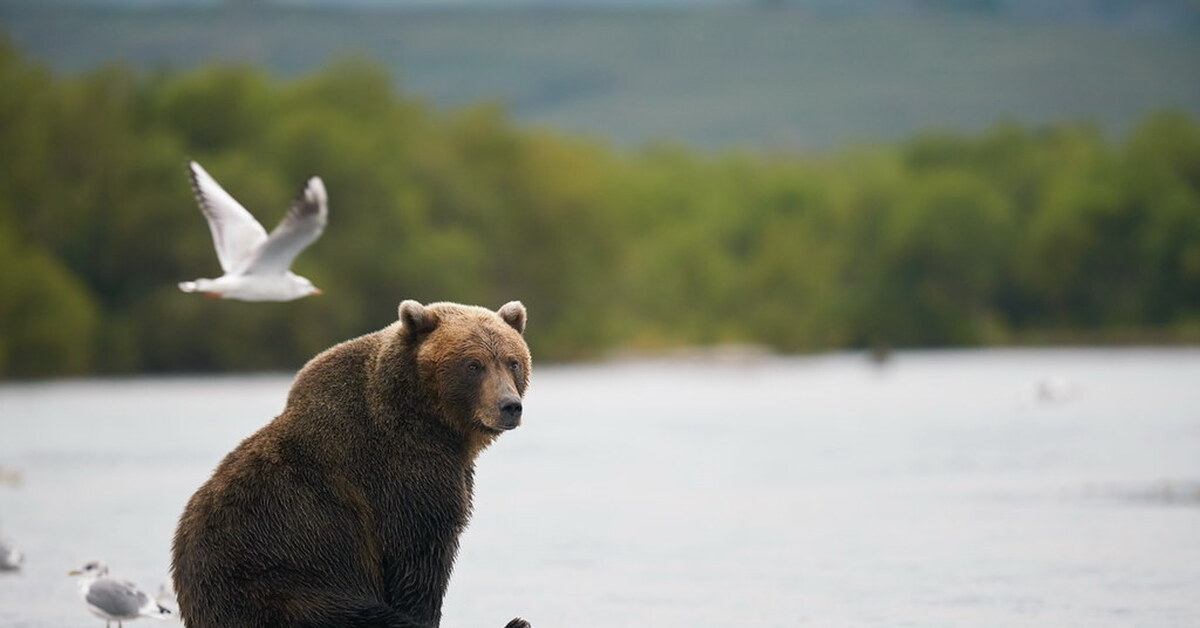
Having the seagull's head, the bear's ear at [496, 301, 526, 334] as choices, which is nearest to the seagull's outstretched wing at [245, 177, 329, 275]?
the seagull's head

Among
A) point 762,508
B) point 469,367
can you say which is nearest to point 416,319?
point 469,367

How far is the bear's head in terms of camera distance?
671 centimetres

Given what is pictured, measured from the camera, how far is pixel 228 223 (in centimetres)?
980

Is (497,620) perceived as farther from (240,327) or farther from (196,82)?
(196,82)

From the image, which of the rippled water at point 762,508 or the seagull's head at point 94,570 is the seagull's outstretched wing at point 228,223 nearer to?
the seagull's head at point 94,570

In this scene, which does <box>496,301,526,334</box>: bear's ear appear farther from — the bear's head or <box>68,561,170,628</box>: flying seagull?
<box>68,561,170,628</box>: flying seagull

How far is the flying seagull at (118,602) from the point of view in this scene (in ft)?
29.0

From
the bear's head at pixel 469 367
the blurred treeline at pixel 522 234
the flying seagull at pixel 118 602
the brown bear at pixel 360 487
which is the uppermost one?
the bear's head at pixel 469 367

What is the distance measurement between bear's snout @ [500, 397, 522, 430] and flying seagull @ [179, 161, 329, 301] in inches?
120

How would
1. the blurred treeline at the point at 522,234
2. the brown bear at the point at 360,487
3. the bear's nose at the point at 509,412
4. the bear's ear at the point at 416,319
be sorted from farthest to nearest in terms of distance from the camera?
the blurred treeline at the point at 522,234, the bear's ear at the point at 416,319, the bear's nose at the point at 509,412, the brown bear at the point at 360,487

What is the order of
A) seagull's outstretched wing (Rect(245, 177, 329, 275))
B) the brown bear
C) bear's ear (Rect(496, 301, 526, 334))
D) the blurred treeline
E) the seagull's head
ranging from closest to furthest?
1. the brown bear
2. bear's ear (Rect(496, 301, 526, 334))
3. seagull's outstretched wing (Rect(245, 177, 329, 275))
4. the seagull's head
5. the blurred treeline

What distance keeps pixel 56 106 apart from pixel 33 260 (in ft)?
20.1

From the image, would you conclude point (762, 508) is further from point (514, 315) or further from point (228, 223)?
point (514, 315)

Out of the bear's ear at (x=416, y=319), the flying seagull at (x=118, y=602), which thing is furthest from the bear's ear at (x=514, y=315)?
the flying seagull at (x=118, y=602)
